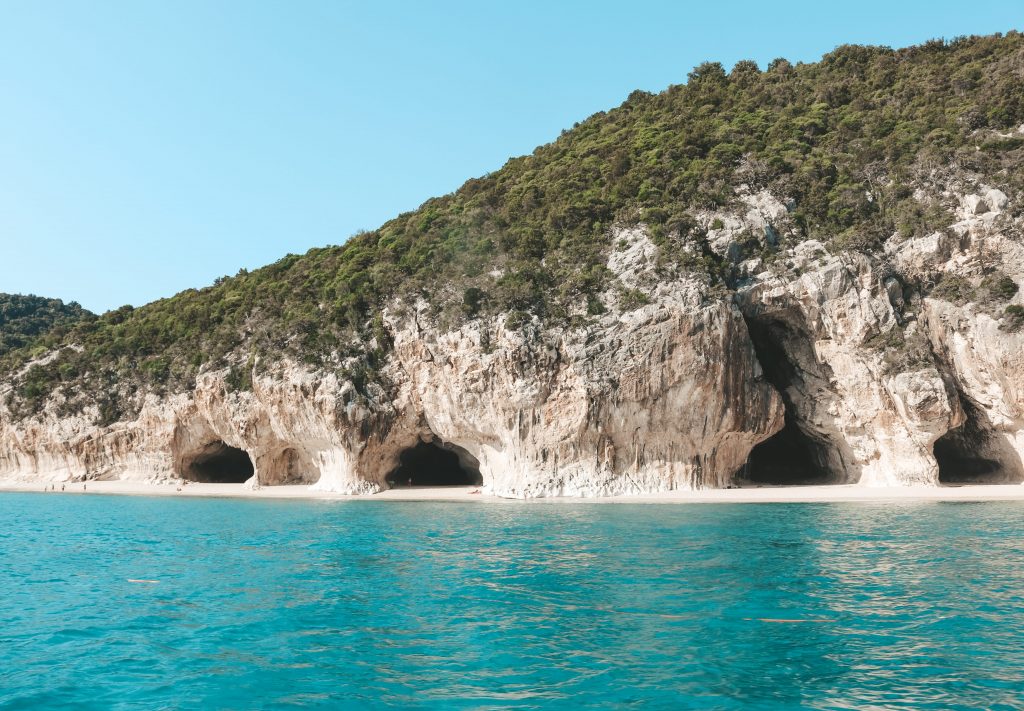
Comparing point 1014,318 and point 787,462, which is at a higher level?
point 1014,318

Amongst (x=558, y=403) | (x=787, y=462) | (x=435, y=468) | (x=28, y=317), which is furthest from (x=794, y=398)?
(x=28, y=317)

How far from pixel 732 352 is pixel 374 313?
74.0 feet

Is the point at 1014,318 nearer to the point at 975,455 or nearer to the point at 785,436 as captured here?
the point at 975,455

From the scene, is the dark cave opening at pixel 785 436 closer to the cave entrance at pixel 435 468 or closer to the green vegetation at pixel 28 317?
the cave entrance at pixel 435 468

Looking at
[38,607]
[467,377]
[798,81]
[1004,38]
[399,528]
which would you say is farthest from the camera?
[798,81]

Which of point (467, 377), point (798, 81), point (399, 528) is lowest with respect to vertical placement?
point (399, 528)

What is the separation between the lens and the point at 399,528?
24.4 metres

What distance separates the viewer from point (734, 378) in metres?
36.2

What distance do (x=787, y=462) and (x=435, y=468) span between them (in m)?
23.5

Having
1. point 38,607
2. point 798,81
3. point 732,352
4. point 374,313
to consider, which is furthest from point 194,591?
point 798,81

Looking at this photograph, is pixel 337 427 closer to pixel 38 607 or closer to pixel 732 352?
pixel 732 352

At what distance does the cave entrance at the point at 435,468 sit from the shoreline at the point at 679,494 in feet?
9.31

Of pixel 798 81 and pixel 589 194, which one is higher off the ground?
pixel 798 81

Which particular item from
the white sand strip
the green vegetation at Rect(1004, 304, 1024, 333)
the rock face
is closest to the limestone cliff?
the rock face
